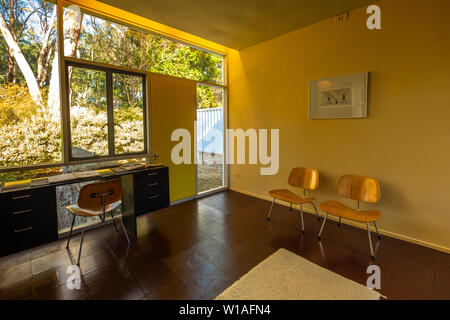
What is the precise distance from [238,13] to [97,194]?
2.94m

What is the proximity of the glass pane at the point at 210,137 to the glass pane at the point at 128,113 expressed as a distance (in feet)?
3.81

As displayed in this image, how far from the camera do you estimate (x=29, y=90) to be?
2605mm

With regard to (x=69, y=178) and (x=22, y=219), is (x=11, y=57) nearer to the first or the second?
(x=69, y=178)

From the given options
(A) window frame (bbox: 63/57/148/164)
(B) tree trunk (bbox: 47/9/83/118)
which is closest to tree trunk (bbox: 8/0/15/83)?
(B) tree trunk (bbox: 47/9/83/118)

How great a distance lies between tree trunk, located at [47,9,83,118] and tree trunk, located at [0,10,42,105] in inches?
5.2

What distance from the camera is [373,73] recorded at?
2.92m

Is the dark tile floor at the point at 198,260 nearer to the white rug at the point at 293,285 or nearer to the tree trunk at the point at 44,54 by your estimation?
the white rug at the point at 293,285

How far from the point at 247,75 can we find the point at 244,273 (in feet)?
11.9

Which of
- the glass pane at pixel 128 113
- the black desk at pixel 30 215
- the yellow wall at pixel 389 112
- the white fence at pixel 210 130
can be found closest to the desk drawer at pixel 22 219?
the black desk at pixel 30 215

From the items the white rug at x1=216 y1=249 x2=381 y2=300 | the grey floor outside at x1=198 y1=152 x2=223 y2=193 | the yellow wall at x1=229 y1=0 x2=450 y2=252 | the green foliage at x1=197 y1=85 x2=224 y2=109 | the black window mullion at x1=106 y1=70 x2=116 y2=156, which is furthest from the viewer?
the grey floor outside at x1=198 y1=152 x2=223 y2=193

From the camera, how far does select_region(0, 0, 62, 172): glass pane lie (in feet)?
8.17

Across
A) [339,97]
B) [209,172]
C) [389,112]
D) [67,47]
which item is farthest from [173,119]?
[389,112]

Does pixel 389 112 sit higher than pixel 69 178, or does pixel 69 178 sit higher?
pixel 389 112

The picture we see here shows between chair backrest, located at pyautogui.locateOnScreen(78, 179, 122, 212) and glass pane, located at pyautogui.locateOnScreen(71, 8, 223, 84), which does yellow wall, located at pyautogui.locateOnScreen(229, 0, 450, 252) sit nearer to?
glass pane, located at pyautogui.locateOnScreen(71, 8, 223, 84)
